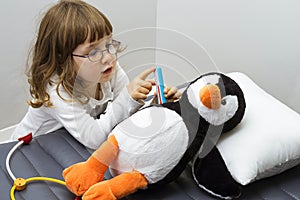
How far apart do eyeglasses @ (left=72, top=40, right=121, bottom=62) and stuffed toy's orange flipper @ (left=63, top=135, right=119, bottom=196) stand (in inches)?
9.3

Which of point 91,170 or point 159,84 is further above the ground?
point 159,84

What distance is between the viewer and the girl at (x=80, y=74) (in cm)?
117

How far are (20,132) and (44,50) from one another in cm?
31

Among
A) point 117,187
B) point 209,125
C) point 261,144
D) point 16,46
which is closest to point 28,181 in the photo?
point 117,187

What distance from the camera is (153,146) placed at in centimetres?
99

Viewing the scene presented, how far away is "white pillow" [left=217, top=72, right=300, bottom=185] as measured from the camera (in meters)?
1.03

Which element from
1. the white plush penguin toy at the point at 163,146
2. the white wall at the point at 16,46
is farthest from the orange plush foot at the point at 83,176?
the white wall at the point at 16,46

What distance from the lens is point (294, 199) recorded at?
105 cm

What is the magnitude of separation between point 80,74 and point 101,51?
0.09m

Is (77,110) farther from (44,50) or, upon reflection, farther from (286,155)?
(286,155)

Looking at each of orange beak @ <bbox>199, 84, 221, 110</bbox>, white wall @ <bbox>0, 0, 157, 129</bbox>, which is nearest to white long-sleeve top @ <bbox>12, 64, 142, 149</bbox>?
orange beak @ <bbox>199, 84, 221, 110</bbox>

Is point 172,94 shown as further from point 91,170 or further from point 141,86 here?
point 91,170

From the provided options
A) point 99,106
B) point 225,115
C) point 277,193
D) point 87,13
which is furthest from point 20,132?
point 277,193

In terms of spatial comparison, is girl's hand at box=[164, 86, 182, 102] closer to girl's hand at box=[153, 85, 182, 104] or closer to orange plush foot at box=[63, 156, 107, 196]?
girl's hand at box=[153, 85, 182, 104]
